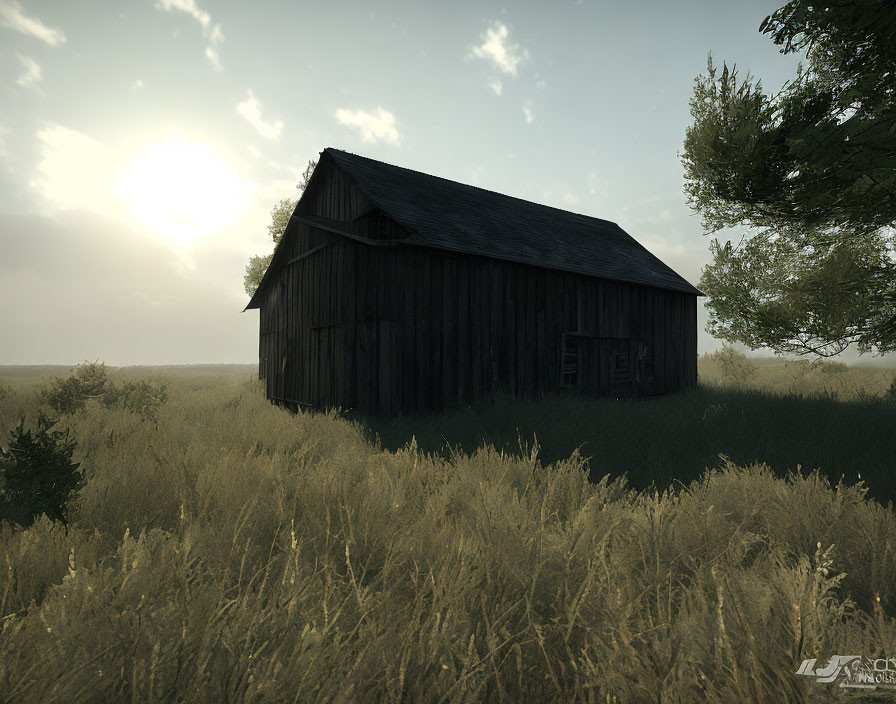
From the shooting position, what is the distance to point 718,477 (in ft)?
17.3

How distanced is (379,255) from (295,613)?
9824 mm

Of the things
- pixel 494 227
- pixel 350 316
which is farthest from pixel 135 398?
pixel 494 227

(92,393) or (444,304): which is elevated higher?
(444,304)

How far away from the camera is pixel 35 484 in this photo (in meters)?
4.31

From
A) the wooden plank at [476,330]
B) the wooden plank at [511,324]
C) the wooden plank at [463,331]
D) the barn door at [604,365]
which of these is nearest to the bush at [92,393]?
the wooden plank at [463,331]

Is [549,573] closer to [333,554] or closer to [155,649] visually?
[333,554]

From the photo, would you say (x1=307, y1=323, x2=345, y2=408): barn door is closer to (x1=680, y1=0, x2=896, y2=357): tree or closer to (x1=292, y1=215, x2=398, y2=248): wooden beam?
(x1=292, y1=215, x2=398, y2=248): wooden beam

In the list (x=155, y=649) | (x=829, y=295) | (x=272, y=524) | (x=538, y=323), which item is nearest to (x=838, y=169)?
(x=829, y=295)

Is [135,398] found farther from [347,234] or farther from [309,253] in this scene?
[347,234]

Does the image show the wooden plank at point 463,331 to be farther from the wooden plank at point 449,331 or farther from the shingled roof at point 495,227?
the shingled roof at point 495,227

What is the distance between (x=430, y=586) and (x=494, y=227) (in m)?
13.0

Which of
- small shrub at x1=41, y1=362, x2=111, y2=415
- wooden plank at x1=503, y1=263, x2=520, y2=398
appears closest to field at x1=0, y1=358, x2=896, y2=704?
wooden plank at x1=503, y1=263, x2=520, y2=398

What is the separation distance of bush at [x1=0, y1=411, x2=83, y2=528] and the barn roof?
787 centimetres

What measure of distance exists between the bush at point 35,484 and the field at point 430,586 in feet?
0.87
